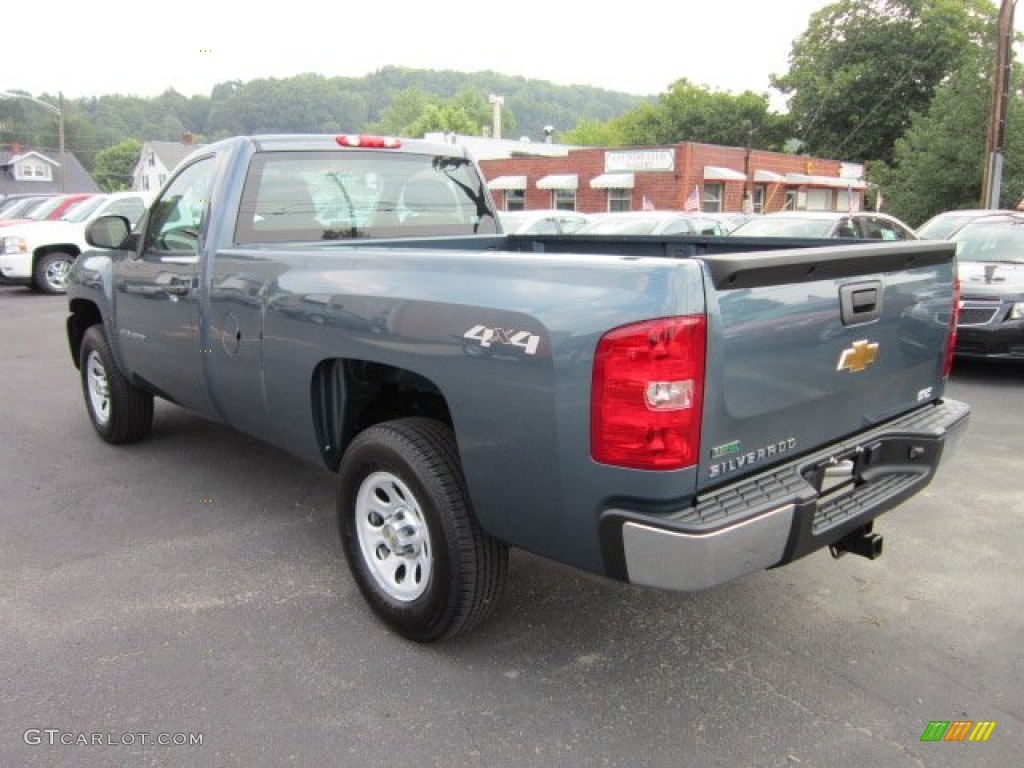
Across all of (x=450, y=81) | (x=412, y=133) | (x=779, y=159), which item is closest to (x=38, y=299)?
(x=779, y=159)

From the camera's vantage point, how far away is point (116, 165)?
97312mm

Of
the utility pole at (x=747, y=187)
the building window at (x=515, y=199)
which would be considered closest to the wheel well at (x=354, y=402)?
the utility pole at (x=747, y=187)

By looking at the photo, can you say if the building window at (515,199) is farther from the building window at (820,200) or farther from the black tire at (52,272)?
the black tire at (52,272)

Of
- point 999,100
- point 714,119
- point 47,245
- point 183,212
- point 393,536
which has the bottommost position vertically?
point 393,536

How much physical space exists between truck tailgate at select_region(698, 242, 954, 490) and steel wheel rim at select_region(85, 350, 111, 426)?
4.55 meters

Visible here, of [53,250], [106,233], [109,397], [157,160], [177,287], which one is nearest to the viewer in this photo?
[177,287]

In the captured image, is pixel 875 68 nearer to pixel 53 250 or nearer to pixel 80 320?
pixel 53 250

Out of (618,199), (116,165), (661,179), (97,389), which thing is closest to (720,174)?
(661,179)

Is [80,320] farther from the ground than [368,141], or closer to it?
closer to it

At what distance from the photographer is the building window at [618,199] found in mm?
33875

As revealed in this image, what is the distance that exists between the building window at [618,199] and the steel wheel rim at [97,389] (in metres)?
29.8

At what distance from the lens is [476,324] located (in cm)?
268

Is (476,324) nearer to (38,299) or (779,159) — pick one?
(38,299)

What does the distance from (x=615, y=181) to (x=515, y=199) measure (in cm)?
662
